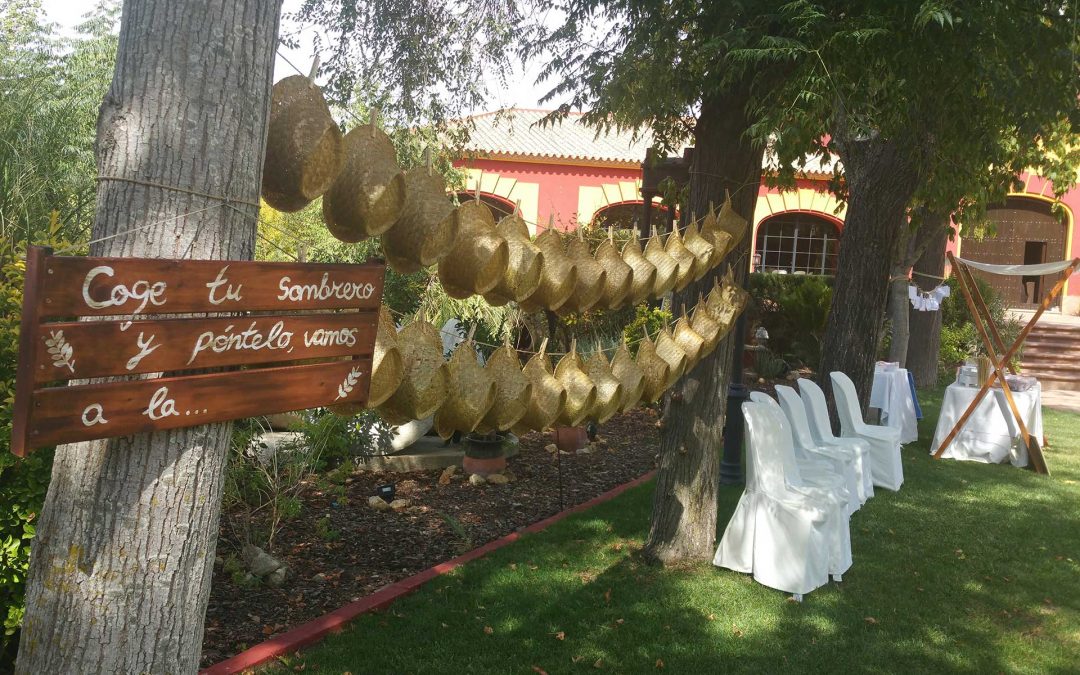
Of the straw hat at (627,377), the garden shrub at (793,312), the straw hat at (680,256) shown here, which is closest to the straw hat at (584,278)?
the straw hat at (627,377)

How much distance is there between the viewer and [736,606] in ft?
14.5

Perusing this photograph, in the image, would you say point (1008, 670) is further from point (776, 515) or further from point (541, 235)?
point (541, 235)

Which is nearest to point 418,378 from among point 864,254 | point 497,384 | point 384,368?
point 384,368

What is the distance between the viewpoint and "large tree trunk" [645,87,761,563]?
15.1 ft

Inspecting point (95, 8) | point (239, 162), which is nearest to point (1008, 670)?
point (239, 162)

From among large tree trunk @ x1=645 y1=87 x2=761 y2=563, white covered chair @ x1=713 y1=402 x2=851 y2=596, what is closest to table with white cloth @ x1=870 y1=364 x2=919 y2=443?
white covered chair @ x1=713 y1=402 x2=851 y2=596

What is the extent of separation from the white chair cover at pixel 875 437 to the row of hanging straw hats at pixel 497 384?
455 cm

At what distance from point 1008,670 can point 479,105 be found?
6051 millimetres

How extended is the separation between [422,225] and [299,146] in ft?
1.28

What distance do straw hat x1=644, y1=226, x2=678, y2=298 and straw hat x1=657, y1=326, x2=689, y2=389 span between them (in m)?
0.27

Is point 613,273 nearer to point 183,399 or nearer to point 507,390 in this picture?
point 507,390

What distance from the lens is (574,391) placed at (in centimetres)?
277

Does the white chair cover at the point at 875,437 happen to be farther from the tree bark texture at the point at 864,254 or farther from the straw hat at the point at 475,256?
the straw hat at the point at 475,256

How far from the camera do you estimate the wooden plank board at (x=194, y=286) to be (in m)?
1.49
